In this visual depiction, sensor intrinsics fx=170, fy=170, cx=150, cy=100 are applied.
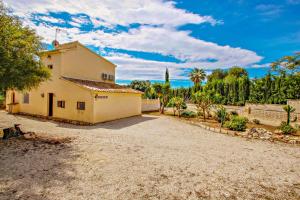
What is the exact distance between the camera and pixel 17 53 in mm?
8172

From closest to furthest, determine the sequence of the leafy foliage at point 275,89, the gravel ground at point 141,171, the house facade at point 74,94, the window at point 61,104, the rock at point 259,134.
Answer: the gravel ground at point 141,171
the rock at point 259,134
the house facade at point 74,94
the window at point 61,104
the leafy foliage at point 275,89

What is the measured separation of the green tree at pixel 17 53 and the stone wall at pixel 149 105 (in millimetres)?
18093

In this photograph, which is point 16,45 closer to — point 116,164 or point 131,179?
point 116,164

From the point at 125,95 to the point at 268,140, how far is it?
44.0 feet

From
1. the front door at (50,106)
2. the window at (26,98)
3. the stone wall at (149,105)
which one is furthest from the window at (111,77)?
the window at (26,98)

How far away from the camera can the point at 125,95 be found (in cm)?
1891

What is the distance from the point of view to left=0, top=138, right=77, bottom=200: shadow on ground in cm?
417

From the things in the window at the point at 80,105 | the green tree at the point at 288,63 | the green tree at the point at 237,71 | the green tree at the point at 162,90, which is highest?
the green tree at the point at 237,71

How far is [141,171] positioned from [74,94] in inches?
457

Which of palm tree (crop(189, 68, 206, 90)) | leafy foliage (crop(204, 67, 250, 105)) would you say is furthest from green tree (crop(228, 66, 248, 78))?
leafy foliage (crop(204, 67, 250, 105))

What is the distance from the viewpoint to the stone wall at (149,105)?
1054 inches

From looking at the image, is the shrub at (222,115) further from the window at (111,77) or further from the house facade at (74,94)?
the window at (111,77)

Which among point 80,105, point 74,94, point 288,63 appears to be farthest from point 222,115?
point 74,94

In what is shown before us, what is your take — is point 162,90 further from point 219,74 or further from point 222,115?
point 219,74
